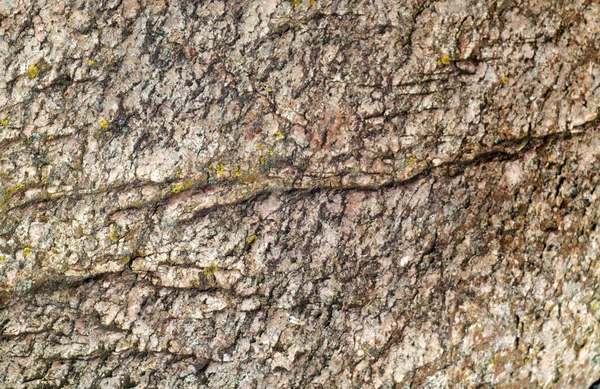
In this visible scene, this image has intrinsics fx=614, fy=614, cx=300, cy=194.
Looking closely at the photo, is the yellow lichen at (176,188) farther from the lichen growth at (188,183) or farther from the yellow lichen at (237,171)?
Answer: the yellow lichen at (237,171)

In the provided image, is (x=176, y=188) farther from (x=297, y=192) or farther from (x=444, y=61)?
(x=444, y=61)

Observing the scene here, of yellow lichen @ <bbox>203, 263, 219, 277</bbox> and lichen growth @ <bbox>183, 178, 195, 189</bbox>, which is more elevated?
lichen growth @ <bbox>183, 178, 195, 189</bbox>

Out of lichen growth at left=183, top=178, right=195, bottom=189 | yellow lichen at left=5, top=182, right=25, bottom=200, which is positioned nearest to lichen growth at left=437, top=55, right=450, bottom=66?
lichen growth at left=183, top=178, right=195, bottom=189

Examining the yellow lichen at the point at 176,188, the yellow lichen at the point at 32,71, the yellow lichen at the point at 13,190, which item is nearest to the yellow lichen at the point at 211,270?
the yellow lichen at the point at 176,188

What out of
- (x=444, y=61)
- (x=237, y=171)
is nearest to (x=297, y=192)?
(x=237, y=171)

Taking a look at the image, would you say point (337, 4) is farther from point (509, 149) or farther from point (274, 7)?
point (509, 149)

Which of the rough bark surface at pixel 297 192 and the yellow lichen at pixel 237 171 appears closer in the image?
the rough bark surface at pixel 297 192

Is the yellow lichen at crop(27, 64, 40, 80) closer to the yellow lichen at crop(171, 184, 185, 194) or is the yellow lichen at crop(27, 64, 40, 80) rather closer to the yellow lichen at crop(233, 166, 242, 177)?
the yellow lichen at crop(171, 184, 185, 194)
